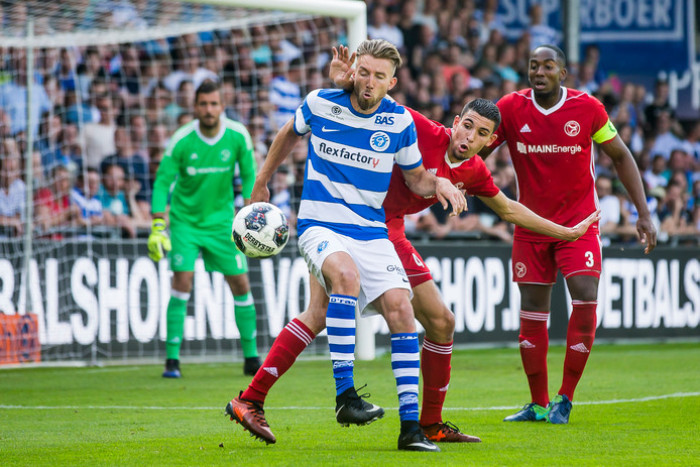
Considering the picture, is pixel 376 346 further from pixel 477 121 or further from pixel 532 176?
pixel 477 121

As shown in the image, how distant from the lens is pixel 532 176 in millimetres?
6828

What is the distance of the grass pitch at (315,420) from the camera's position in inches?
192

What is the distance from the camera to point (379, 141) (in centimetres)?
534

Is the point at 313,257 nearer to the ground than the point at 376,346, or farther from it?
farther from it

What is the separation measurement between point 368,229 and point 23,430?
7.47 feet

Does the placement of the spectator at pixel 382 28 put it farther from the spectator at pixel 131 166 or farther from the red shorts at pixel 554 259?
the red shorts at pixel 554 259

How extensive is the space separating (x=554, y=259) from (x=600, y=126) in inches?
34.6

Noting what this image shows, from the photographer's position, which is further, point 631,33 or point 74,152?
point 631,33

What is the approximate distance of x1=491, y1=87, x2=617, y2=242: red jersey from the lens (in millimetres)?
6719

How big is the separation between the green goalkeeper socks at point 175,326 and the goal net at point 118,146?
1426 millimetres

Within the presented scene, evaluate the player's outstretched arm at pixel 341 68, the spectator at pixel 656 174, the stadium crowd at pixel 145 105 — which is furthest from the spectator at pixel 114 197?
the spectator at pixel 656 174

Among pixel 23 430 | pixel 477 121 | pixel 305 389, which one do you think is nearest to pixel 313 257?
pixel 477 121

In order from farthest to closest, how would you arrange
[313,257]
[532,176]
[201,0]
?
[201,0], [532,176], [313,257]

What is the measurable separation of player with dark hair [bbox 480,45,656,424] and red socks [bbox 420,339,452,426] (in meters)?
1.15
